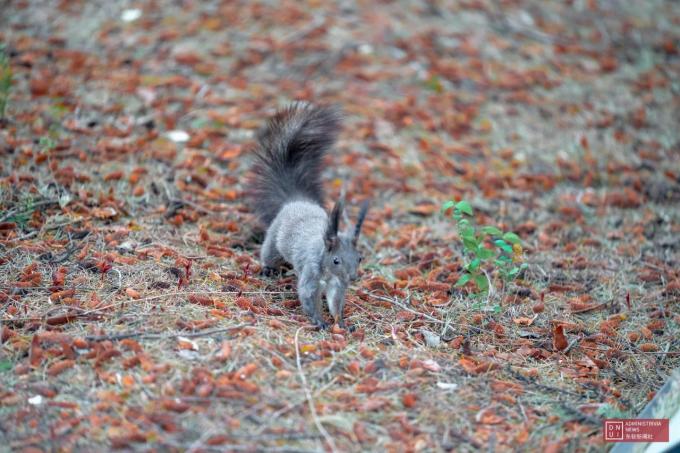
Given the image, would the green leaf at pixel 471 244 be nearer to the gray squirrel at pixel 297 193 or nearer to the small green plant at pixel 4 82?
the gray squirrel at pixel 297 193

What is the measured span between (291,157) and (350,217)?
2.35ft

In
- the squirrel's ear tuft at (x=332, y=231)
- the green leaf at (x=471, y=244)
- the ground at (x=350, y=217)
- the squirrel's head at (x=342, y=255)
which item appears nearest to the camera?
the ground at (x=350, y=217)

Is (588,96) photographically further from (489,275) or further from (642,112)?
(489,275)

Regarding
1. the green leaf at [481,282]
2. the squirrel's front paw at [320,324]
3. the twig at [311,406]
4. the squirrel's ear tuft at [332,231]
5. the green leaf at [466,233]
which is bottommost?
the squirrel's front paw at [320,324]

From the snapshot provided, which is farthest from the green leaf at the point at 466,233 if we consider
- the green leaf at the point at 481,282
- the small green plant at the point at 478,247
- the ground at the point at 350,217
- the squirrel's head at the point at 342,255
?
the squirrel's head at the point at 342,255

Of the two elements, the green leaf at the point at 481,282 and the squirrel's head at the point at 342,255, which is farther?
the green leaf at the point at 481,282

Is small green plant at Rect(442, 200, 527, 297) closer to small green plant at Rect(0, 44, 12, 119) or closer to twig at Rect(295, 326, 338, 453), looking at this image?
twig at Rect(295, 326, 338, 453)

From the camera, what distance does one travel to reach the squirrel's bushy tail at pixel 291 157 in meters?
4.52

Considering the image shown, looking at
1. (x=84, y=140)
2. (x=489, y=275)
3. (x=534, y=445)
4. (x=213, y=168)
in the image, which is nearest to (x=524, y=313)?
(x=489, y=275)

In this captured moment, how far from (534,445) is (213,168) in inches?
125

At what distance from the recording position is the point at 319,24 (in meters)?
7.11

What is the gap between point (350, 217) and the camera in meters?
5.08

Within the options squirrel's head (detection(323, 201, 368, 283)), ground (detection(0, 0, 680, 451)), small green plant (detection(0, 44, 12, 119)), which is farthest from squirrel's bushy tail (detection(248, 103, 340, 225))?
small green plant (detection(0, 44, 12, 119))

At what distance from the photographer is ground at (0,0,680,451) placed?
3.10 m
